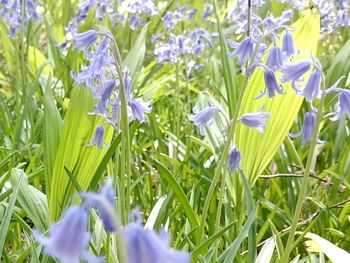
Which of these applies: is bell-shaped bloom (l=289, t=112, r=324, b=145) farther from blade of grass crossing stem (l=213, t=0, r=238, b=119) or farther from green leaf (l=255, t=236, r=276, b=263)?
blade of grass crossing stem (l=213, t=0, r=238, b=119)

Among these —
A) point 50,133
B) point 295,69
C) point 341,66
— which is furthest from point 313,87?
point 341,66

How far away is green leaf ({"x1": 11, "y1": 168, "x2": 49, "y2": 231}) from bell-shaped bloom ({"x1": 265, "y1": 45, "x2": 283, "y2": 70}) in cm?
100

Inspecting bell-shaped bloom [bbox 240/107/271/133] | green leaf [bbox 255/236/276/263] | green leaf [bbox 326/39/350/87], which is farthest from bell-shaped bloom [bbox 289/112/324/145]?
green leaf [bbox 326/39/350/87]

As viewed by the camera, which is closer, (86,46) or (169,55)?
(86,46)

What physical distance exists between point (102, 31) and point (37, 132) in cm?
209

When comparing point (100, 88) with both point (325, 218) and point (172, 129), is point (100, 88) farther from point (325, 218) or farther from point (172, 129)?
point (172, 129)

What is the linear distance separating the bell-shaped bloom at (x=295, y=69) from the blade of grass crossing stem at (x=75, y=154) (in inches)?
37.3

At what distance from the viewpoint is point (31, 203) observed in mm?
2557

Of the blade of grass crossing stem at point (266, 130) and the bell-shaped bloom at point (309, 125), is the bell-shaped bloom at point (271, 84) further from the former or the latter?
the blade of grass crossing stem at point (266, 130)

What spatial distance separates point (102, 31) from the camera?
5.92ft

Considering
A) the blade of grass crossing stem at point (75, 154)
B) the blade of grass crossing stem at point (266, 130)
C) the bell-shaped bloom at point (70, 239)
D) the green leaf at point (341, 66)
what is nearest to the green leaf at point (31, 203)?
the blade of grass crossing stem at point (75, 154)

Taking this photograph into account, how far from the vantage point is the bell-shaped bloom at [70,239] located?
916 millimetres

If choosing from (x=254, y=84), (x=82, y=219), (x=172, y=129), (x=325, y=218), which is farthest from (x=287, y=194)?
(x=82, y=219)

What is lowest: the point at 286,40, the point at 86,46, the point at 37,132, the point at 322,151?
the point at 322,151
